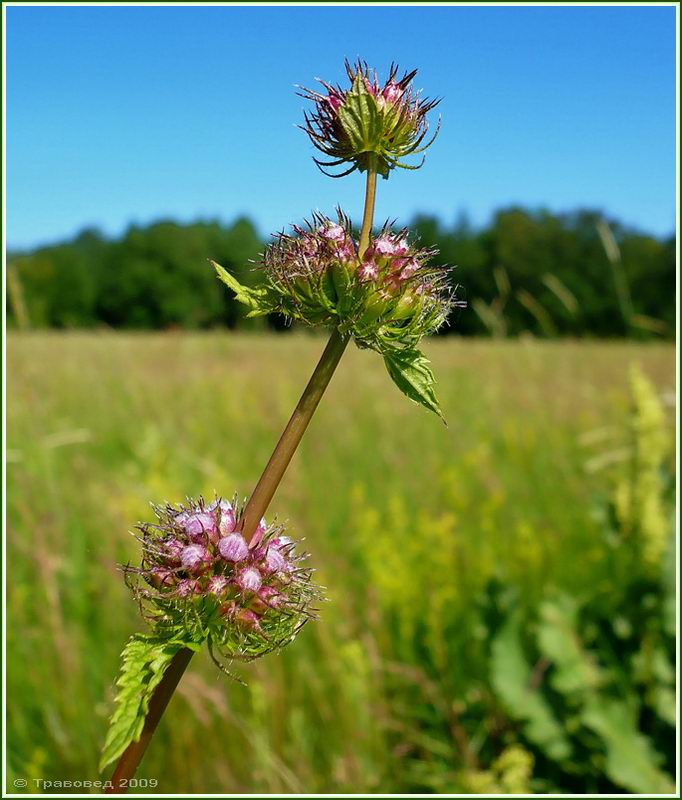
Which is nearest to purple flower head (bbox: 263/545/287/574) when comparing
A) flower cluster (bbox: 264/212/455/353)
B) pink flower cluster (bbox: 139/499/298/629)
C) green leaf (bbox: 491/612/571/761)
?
pink flower cluster (bbox: 139/499/298/629)

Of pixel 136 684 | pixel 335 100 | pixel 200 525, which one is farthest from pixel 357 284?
pixel 136 684

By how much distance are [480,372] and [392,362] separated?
6.50 meters

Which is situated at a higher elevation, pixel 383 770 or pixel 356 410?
pixel 356 410

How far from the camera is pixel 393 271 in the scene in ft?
2.12

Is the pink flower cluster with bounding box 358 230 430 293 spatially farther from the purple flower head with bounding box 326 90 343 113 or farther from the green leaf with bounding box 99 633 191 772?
the green leaf with bounding box 99 633 191 772

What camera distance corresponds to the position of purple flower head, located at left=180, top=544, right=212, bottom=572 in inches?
25.6

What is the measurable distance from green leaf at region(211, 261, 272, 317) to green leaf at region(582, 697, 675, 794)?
2155 millimetres

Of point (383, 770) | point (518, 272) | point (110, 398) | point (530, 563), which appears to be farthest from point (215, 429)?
point (518, 272)

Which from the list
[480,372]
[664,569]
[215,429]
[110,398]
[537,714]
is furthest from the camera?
[480,372]

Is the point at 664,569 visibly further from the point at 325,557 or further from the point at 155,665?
the point at 155,665

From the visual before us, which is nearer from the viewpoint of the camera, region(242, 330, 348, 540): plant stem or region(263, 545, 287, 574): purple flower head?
region(242, 330, 348, 540): plant stem

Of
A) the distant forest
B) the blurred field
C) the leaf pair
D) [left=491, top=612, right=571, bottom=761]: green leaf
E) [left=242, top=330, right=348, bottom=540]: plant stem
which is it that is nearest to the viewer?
[left=242, top=330, right=348, bottom=540]: plant stem

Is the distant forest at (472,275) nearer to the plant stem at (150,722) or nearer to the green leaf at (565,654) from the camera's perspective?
the green leaf at (565,654)

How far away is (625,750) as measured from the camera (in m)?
2.29
